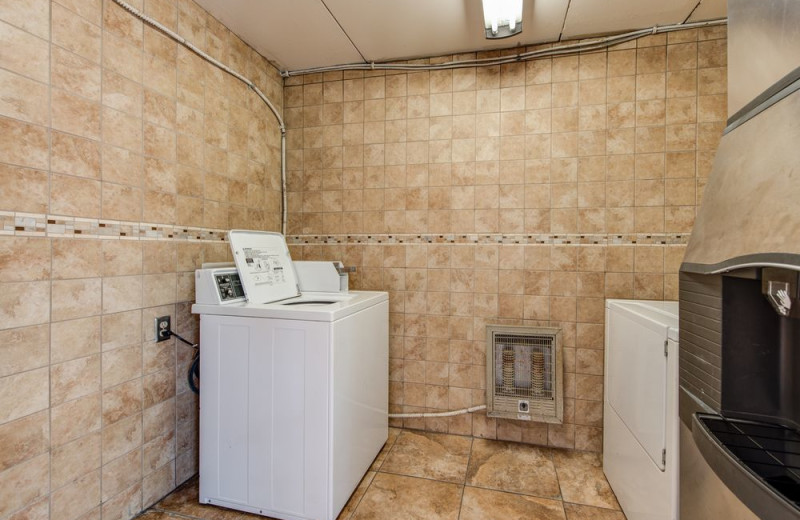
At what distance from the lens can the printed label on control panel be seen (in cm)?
196

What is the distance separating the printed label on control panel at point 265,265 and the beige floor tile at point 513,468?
1.48 meters

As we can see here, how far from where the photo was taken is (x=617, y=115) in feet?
7.27

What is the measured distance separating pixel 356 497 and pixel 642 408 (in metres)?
1.34

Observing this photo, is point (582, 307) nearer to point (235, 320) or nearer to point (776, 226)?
point (776, 226)

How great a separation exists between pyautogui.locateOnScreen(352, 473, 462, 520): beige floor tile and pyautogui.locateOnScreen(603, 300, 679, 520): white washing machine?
77 centimetres

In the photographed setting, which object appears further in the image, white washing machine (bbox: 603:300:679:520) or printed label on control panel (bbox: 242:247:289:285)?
printed label on control panel (bbox: 242:247:289:285)

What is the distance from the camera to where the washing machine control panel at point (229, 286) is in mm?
1797

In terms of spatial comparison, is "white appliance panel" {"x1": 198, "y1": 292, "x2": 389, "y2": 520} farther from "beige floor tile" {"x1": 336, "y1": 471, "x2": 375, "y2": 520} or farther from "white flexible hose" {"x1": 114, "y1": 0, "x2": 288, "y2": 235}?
"white flexible hose" {"x1": 114, "y1": 0, "x2": 288, "y2": 235}

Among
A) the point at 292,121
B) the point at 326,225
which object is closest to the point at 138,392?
the point at 326,225

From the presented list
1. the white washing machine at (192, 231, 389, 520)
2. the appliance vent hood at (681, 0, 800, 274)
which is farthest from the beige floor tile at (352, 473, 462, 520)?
the appliance vent hood at (681, 0, 800, 274)

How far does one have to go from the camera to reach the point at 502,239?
2.37 metres

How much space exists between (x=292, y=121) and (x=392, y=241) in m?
1.13

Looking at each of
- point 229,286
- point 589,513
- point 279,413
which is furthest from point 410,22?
point 589,513

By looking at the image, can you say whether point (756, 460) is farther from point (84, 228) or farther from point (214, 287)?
point (84, 228)
